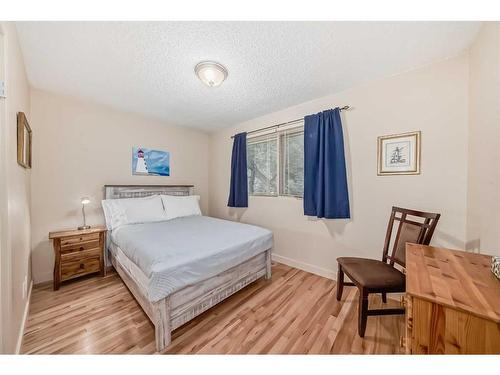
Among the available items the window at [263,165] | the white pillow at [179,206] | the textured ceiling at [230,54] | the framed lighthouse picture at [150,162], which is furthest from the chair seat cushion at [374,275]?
the framed lighthouse picture at [150,162]

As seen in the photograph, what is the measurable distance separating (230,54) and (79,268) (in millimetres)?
2831

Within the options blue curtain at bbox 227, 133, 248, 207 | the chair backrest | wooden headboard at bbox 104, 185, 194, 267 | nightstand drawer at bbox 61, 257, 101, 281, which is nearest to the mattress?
nightstand drawer at bbox 61, 257, 101, 281

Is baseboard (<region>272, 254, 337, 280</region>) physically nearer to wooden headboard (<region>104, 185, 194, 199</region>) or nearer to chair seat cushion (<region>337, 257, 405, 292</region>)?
chair seat cushion (<region>337, 257, 405, 292</region>)

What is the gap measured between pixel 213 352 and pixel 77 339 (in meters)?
1.05

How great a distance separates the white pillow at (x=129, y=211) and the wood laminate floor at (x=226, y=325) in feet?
2.52

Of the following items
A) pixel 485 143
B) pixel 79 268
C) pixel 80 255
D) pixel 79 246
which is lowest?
pixel 79 268

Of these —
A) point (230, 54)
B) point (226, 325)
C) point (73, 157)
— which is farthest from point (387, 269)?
point (73, 157)

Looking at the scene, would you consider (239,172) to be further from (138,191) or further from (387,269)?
(387,269)

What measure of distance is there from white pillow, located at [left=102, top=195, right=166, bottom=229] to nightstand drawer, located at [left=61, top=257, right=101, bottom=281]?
44 centimetres

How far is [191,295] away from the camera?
153 centimetres

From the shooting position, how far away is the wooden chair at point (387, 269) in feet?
4.68

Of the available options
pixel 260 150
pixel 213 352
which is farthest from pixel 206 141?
pixel 213 352

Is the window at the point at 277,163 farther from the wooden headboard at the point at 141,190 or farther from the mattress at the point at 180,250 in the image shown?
the wooden headboard at the point at 141,190
